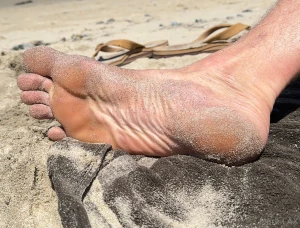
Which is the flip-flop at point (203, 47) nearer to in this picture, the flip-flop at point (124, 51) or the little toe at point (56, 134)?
the flip-flop at point (124, 51)

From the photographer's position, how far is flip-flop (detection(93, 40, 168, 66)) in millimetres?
1978

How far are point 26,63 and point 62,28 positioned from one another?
2.17 m

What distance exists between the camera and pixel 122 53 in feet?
7.02

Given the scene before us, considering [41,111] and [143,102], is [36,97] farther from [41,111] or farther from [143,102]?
[143,102]

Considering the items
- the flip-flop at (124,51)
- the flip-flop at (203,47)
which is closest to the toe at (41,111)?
the flip-flop at (124,51)

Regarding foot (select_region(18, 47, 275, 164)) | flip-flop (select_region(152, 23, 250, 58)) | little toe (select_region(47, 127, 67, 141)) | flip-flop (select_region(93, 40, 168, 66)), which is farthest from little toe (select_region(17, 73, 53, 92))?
flip-flop (select_region(152, 23, 250, 58))

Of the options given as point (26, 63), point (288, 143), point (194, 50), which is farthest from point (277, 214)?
point (194, 50)

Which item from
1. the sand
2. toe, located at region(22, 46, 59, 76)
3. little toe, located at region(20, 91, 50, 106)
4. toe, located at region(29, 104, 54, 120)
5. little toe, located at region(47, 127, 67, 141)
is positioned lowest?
the sand

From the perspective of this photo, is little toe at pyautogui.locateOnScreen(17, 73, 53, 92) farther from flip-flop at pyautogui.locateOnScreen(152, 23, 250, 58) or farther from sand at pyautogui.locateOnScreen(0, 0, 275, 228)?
flip-flop at pyautogui.locateOnScreen(152, 23, 250, 58)

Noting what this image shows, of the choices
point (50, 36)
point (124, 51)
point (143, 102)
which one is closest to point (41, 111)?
point (143, 102)

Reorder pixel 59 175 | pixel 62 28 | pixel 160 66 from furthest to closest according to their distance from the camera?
pixel 62 28, pixel 160 66, pixel 59 175

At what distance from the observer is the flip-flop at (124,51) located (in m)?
1.98

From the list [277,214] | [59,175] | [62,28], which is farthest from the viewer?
[62,28]

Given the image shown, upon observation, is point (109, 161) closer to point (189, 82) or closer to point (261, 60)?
point (189, 82)
